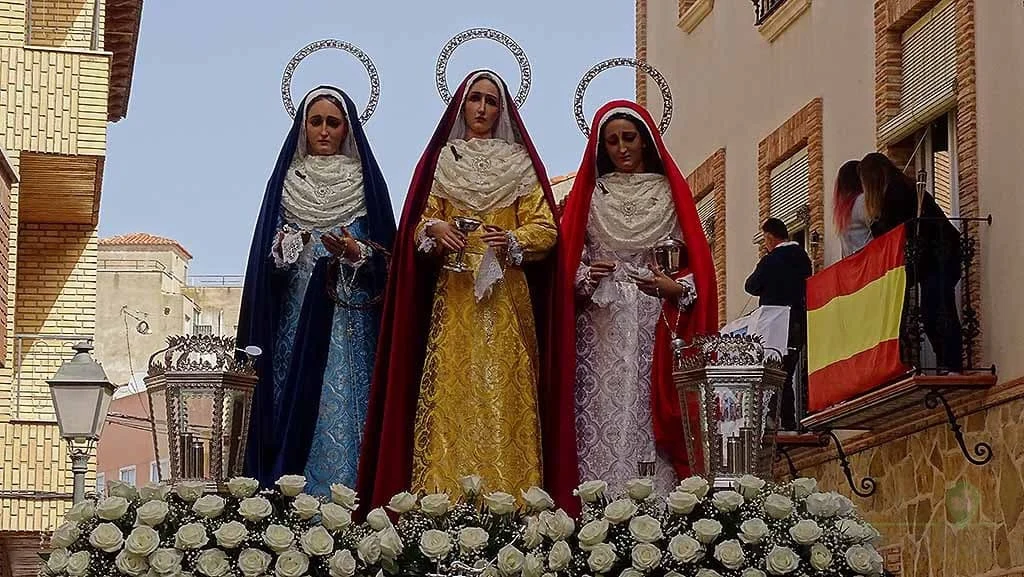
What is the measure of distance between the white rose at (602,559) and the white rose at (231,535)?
0.98 meters

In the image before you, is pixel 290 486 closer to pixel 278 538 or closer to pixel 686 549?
pixel 278 538

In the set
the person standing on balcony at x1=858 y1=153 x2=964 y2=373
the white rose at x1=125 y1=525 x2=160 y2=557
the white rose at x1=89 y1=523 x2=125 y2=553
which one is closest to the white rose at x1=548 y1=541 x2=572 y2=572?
the white rose at x1=125 y1=525 x2=160 y2=557

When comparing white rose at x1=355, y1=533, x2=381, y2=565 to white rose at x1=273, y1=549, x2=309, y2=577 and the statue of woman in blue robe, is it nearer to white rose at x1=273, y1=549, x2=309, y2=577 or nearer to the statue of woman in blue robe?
white rose at x1=273, y1=549, x2=309, y2=577

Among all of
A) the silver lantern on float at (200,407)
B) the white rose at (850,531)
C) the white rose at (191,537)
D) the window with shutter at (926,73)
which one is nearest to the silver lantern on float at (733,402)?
the white rose at (850,531)

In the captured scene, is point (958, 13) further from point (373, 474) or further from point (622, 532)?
point (622, 532)

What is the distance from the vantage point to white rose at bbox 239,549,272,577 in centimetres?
647

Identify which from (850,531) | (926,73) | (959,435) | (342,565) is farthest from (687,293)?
(926,73)

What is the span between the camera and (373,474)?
7773 mm

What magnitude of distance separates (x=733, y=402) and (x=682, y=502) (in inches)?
22.4

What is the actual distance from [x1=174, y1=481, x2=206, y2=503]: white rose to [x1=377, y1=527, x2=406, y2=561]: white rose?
2.14 ft

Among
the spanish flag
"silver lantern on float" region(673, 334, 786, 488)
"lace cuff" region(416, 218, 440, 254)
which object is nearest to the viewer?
"silver lantern on float" region(673, 334, 786, 488)

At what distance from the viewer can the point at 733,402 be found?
22.9ft

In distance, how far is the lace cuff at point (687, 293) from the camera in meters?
7.79

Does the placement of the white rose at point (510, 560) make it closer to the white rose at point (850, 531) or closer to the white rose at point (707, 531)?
the white rose at point (707, 531)
